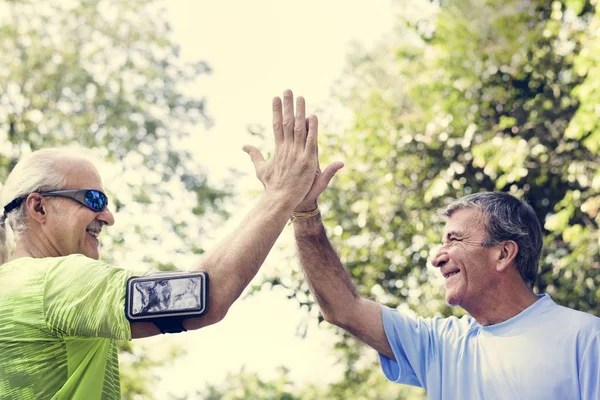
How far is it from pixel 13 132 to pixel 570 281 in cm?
1186

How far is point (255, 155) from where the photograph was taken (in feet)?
9.45

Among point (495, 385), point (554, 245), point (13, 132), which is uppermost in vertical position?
point (13, 132)

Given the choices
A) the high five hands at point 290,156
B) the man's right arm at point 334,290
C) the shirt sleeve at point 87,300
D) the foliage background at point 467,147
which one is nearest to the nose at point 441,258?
the man's right arm at point 334,290

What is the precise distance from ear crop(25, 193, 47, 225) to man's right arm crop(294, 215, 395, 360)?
51.8 inches

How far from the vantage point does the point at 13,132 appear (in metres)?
16.5

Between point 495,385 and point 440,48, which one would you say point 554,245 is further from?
point 495,385

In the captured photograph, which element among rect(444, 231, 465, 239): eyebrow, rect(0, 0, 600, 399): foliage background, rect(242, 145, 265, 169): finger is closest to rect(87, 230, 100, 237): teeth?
rect(242, 145, 265, 169): finger

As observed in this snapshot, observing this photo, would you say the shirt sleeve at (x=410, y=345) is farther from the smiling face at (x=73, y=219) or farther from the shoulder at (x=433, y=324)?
the smiling face at (x=73, y=219)

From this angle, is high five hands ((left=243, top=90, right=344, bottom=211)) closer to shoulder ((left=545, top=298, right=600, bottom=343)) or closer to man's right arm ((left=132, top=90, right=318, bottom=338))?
man's right arm ((left=132, top=90, right=318, bottom=338))

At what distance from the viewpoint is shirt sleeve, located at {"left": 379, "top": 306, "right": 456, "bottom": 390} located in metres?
3.77

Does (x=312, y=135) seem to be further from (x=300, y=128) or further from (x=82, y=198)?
(x=82, y=198)

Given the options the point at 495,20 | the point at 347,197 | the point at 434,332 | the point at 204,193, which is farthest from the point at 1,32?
the point at 434,332

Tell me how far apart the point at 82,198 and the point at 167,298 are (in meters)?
0.71

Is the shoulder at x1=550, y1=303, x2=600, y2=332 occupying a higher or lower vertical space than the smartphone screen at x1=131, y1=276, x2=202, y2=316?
lower
